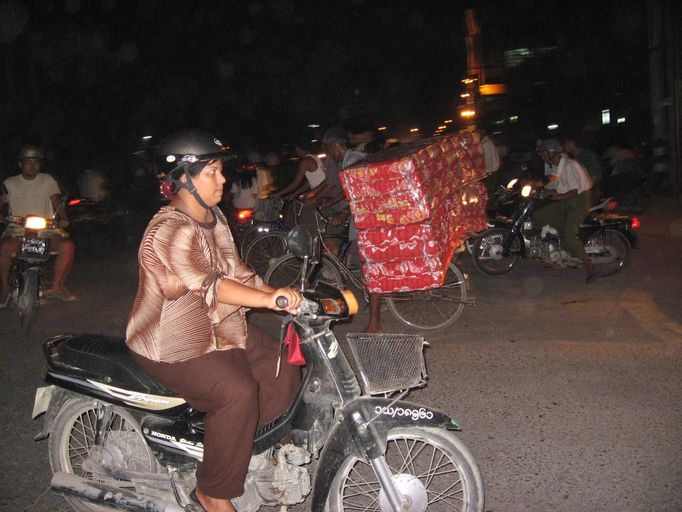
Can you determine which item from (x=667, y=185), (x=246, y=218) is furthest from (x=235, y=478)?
(x=667, y=185)

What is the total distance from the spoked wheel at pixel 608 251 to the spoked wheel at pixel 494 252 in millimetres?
958

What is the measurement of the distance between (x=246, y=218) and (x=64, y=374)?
6.40m

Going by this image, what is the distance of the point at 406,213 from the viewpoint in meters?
5.23

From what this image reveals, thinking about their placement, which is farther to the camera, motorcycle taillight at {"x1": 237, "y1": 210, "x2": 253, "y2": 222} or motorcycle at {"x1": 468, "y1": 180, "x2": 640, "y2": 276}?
motorcycle taillight at {"x1": 237, "y1": 210, "x2": 253, "y2": 222}

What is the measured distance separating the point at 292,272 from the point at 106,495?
4.37m

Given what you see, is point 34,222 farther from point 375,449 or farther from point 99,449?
point 375,449

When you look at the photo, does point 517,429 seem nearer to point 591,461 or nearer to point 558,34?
point 591,461

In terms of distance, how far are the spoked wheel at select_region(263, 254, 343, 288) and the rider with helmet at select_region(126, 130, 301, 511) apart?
3935 mm

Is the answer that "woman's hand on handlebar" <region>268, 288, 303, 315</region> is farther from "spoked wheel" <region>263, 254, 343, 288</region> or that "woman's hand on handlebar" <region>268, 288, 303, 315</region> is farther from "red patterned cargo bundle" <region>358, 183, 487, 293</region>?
"spoked wheel" <region>263, 254, 343, 288</region>

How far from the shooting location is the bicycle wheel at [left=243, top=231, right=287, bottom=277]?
803 centimetres

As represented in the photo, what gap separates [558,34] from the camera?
32500mm

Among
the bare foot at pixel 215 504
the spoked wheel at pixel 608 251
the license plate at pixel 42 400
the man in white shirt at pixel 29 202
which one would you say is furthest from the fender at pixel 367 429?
the spoked wheel at pixel 608 251

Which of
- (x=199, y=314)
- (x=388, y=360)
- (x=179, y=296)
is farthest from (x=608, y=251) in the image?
(x=179, y=296)

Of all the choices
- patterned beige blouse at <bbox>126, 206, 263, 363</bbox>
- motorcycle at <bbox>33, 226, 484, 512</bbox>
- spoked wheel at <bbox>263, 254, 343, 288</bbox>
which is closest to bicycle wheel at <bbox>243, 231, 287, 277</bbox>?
spoked wheel at <bbox>263, 254, 343, 288</bbox>
